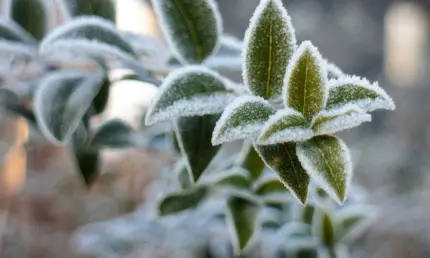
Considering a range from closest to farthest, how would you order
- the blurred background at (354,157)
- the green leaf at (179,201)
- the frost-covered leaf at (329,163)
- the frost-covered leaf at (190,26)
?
the frost-covered leaf at (329,163)
the frost-covered leaf at (190,26)
the green leaf at (179,201)
the blurred background at (354,157)

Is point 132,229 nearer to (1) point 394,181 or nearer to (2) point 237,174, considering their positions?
(2) point 237,174

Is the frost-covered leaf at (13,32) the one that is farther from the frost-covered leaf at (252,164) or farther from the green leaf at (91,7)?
the frost-covered leaf at (252,164)

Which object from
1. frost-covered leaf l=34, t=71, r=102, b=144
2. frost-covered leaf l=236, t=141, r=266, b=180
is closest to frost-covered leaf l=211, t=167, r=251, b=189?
frost-covered leaf l=236, t=141, r=266, b=180

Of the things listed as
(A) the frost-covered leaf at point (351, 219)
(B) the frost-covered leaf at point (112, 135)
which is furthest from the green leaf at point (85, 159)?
(A) the frost-covered leaf at point (351, 219)

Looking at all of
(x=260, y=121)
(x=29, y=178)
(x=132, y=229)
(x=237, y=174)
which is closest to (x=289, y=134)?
(x=260, y=121)

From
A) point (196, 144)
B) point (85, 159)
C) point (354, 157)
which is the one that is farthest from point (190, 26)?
point (354, 157)

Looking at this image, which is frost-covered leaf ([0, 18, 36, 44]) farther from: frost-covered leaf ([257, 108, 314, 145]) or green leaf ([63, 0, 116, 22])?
frost-covered leaf ([257, 108, 314, 145])

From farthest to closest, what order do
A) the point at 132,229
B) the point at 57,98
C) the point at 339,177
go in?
the point at 132,229
the point at 57,98
the point at 339,177
